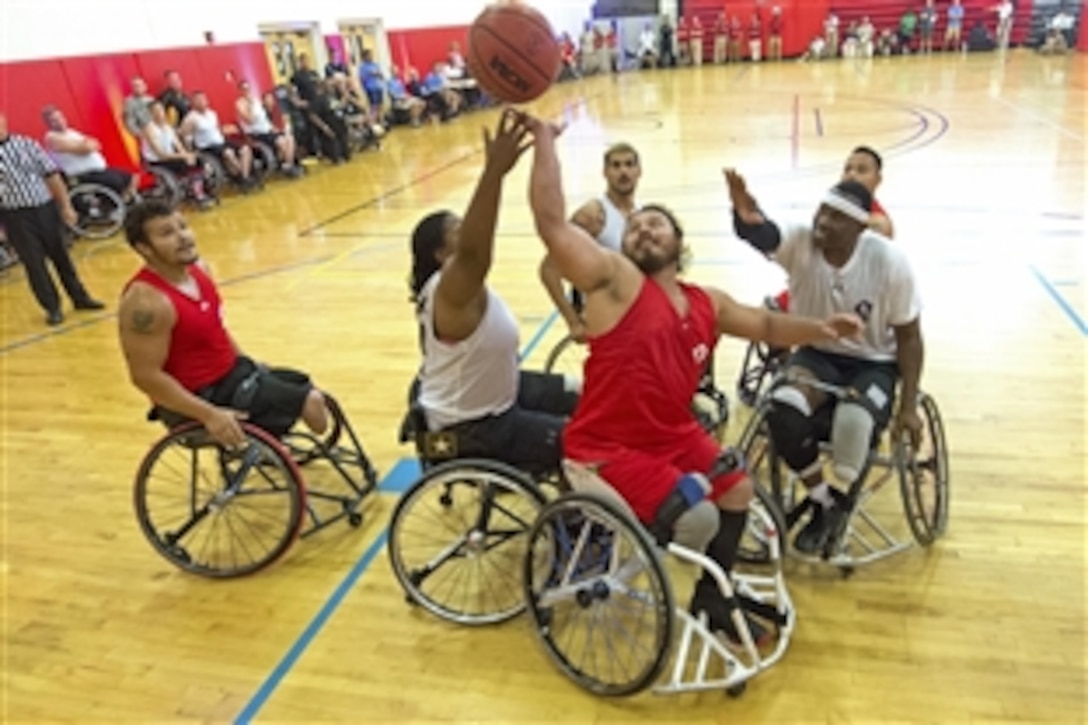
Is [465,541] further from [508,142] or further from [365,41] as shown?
[365,41]

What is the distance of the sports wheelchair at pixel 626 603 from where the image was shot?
1.74 metres

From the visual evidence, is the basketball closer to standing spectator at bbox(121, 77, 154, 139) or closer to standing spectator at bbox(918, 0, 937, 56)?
standing spectator at bbox(121, 77, 154, 139)

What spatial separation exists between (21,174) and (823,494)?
5.31 m

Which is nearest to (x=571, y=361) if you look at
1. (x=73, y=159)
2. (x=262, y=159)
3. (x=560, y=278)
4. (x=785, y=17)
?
(x=560, y=278)

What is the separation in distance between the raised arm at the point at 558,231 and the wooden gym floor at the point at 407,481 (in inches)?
43.6

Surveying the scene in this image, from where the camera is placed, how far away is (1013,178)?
638 centimetres

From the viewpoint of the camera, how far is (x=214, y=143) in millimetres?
8461

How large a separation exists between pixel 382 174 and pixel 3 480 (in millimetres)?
6577

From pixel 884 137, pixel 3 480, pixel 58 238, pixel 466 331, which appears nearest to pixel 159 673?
pixel 466 331

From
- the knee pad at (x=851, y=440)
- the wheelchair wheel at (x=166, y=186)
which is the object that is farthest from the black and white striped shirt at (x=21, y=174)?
the knee pad at (x=851, y=440)

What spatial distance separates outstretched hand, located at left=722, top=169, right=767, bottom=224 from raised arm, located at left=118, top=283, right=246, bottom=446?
1704 millimetres

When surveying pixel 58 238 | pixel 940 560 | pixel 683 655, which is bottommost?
pixel 940 560

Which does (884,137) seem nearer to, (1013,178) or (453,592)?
(1013,178)

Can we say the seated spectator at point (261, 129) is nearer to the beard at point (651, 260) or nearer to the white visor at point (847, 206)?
the white visor at point (847, 206)
